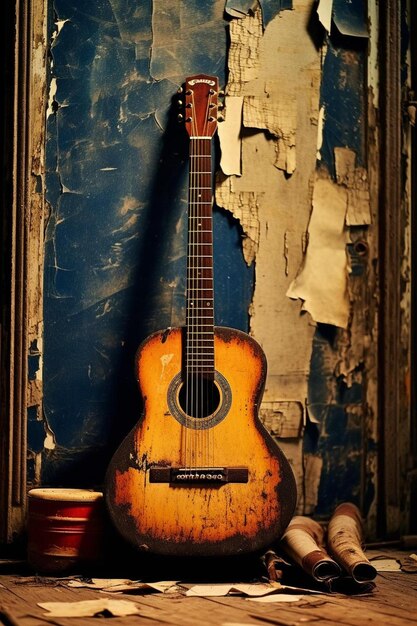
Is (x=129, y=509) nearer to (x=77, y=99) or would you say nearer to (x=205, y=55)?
(x=77, y=99)

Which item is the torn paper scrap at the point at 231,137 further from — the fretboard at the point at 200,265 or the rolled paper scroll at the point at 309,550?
the rolled paper scroll at the point at 309,550

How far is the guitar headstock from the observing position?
2.92 meters

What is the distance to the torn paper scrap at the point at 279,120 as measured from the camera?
10.3 feet

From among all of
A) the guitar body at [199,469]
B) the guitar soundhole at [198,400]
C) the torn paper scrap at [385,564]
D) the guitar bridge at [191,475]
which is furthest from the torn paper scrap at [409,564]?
the guitar soundhole at [198,400]

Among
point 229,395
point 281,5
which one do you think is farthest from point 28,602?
point 281,5

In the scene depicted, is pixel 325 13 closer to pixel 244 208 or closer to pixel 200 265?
pixel 244 208

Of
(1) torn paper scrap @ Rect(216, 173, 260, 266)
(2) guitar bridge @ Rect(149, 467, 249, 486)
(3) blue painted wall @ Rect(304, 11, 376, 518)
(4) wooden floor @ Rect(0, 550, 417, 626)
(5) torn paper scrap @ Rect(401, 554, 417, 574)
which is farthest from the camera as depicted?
(3) blue painted wall @ Rect(304, 11, 376, 518)

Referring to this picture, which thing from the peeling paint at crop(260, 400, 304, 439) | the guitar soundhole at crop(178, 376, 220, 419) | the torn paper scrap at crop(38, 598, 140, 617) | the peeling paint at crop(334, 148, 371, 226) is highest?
the peeling paint at crop(334, 148, 371, 226)

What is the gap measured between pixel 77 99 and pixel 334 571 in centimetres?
177

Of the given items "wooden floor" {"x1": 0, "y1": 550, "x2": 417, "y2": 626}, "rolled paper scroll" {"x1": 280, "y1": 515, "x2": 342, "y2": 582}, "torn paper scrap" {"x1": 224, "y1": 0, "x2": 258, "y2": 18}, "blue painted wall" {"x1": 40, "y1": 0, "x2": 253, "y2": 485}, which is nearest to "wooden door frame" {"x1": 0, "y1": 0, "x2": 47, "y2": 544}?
"blue painted wall" {"x1": 40, "y1": 0, "x2": 253, "y2": 485}

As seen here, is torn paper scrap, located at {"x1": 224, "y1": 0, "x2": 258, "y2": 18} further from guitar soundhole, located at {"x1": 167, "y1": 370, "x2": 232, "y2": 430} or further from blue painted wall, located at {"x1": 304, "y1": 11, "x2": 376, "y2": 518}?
guitar soundhole, located at {"x1": 167, "y1": 370, "x2": 232, "y2": 430}

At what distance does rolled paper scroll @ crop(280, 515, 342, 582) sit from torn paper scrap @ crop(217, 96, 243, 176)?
4.09ft

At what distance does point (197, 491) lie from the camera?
261 cm

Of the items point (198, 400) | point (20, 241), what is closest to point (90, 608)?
point (198, 400)
